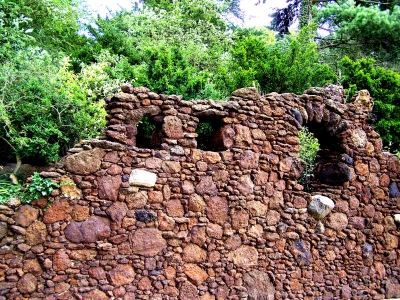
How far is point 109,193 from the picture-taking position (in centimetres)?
591

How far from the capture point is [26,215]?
5.42 metres

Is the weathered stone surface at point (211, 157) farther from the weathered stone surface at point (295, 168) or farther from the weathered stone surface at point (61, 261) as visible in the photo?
the weathered stone surface at point (61, 261)

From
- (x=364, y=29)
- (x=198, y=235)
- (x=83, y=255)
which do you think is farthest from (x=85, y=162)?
(x=364, y=29)

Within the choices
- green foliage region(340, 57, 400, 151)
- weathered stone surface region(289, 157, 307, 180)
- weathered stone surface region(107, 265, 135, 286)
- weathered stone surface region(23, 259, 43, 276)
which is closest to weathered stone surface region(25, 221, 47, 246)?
weathered stone surface region(23, 259, 43, 276)

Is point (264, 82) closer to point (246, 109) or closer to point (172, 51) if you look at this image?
point (172, 51)

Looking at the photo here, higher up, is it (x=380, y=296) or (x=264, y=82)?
(x=264, y=82)

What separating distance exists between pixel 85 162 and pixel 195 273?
7.45ft

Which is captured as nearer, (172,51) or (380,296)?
(380,296)

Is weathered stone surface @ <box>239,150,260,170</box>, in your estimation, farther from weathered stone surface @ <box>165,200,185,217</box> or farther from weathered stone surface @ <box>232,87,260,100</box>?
weathered stone surface @ <box>165,200,185,217</box>

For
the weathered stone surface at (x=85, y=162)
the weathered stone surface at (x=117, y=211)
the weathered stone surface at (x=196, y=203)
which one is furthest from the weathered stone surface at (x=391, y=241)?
the weathered stone surface at (x=85, y=162)

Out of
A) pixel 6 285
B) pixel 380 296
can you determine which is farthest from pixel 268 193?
pixel 6 285

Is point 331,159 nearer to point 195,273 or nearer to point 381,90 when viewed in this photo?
point 195,273

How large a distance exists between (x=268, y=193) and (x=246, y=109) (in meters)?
1.41

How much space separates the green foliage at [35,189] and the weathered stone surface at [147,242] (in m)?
1.33
